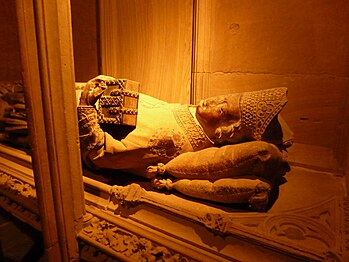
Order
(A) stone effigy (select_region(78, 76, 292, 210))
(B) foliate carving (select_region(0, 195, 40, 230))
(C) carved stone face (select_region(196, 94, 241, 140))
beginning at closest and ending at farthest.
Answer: (A) stone effigy (select_region(78, 76, 292, 210))
(C) carved stone face (select_region(196, 94, 241, 140))
(B) foliate carving (select_region(0, 195, 40, 230))

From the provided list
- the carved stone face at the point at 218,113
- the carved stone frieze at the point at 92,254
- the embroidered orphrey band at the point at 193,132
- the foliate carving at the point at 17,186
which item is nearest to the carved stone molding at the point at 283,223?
the carved stone frieze at the point at 92,254

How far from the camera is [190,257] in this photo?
1188 mm

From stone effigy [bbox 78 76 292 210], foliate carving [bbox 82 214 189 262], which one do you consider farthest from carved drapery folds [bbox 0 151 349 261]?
stone effigy [bbox 78 76 292 210]

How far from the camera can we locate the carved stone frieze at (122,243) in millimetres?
1238

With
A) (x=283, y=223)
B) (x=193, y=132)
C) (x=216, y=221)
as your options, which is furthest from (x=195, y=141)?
(x=283, y=223)

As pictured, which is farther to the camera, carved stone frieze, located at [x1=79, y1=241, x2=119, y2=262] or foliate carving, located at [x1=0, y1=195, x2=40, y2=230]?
foliate carving, located at [x1=0, y1=195, x2=40, y2=230]

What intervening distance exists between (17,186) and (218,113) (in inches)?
60.8

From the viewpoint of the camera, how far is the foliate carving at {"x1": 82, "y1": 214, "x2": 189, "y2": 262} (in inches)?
48.6

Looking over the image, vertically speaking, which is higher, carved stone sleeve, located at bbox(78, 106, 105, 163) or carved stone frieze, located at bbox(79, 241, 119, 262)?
carved stone sleeve, located at bbox(78, 106, 105, 163)

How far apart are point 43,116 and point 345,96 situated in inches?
83.8

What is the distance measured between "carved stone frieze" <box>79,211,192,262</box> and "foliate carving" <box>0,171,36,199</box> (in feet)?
1.98

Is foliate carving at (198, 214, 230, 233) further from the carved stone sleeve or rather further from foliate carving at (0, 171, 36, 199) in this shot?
foliate carving at (0, 171, 36, 199)

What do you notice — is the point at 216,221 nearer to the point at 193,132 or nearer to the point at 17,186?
the point at 193,132

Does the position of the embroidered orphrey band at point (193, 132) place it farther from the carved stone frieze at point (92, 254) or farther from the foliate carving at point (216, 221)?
the carved stone frieze at point (92, 254)
